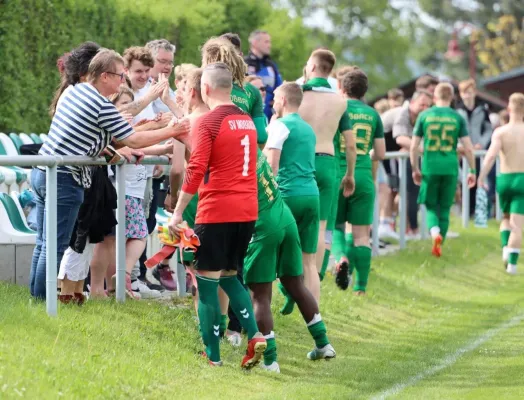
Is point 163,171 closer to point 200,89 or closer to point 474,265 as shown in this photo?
point 200,89

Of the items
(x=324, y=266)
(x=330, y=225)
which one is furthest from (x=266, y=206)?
(x=324, y=266)

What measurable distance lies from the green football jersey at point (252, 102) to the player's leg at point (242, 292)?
4.64ft

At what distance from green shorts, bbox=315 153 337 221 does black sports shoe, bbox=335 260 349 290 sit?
1764 mm

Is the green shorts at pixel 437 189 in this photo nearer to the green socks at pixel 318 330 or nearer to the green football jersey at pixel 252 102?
the green football jersey at pixel 252 102

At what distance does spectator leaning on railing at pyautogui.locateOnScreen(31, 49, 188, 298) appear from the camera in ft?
31.5

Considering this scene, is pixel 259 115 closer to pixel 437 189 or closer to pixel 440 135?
pixel 440 135

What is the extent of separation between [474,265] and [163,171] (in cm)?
751

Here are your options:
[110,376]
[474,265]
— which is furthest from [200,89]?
[474,265]

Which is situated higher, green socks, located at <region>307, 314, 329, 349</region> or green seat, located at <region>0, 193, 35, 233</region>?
green seat, located at <region>0, 193, 35, 233</region>

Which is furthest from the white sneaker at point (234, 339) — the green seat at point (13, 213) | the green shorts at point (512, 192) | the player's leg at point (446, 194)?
the green shorts at point (512, 192)

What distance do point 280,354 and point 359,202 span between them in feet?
12.4

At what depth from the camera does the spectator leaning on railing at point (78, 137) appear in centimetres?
960

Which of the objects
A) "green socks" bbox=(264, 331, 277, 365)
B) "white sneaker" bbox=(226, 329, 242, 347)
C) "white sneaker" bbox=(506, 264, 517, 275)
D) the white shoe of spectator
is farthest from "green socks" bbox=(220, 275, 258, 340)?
the white shoe of spectator

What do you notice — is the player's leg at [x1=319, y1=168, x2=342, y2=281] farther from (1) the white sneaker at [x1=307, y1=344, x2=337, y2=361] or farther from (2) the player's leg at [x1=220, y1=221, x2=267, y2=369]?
(2) the player's leg at [x1=220, y1=221, x2=267, y2=369]
